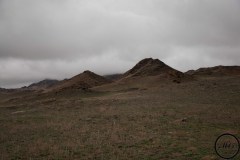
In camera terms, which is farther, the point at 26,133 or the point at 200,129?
the point at 26,133

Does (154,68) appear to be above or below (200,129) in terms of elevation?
above

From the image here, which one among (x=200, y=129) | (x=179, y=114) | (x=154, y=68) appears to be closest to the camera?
(x=200, y=129)

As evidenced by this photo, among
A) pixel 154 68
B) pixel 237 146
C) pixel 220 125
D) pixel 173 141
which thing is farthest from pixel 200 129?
pixel 154 68

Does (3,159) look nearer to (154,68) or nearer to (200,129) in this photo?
(200,129)

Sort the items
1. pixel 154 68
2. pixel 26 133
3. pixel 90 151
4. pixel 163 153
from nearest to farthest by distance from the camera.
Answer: pixel 163 153 → pixel 90 151 → pixel 26 133 → pixel 154 68

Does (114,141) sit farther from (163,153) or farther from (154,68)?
(154,68)

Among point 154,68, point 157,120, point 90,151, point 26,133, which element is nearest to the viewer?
point 90,151

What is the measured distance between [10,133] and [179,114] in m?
14.2

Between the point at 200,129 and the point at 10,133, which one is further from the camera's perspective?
the point at 10,133

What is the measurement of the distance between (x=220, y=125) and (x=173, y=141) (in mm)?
→ 5954

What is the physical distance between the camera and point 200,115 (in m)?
26.4

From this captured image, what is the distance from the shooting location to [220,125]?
21672 mm

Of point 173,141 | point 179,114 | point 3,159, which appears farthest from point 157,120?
point 3,159

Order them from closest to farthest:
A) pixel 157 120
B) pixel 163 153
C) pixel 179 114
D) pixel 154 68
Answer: pixel 163 153
pixel 157 120
pixel 179 114
pixel 154 68
